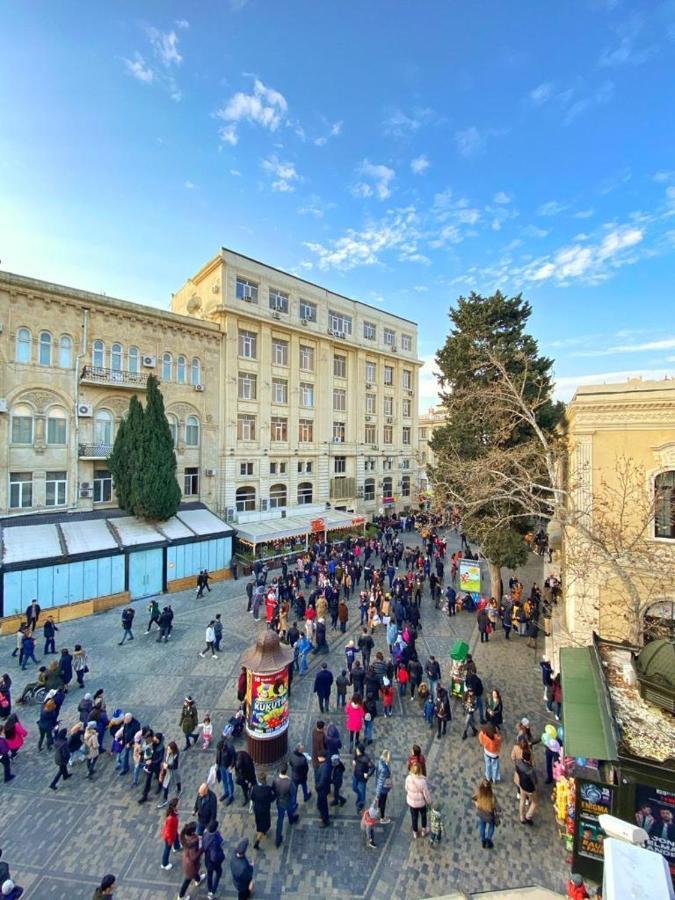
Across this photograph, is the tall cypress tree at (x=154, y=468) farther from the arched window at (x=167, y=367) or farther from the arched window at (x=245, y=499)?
the arched window at (x=245, y=499)

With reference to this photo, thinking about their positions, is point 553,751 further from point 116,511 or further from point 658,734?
point 116,511

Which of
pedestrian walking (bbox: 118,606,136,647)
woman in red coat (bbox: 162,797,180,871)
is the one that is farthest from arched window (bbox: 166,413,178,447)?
woman in red coat (bbox: 162,797,180,871)

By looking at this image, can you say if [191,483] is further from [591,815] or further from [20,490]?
[591,815]

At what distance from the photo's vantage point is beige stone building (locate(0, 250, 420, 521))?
1923 cm

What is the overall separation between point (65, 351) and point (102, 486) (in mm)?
6772

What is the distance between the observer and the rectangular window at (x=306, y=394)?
1212 inches

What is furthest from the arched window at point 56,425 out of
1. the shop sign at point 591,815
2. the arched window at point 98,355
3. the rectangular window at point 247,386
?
the shop sign at point 591,815

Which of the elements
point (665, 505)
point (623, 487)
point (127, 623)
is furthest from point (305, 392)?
point (665, 505)

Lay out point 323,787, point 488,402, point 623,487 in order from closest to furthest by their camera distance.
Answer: point 323,787 < point 623,487 < point 488,402

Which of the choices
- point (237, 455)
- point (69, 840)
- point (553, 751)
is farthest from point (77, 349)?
point (553, 751)

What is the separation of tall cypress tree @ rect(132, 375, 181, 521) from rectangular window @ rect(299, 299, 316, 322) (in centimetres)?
1361

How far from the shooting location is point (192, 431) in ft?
80.9

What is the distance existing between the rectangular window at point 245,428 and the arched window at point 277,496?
3.83m

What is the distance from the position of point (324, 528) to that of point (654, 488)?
56.8 ft
